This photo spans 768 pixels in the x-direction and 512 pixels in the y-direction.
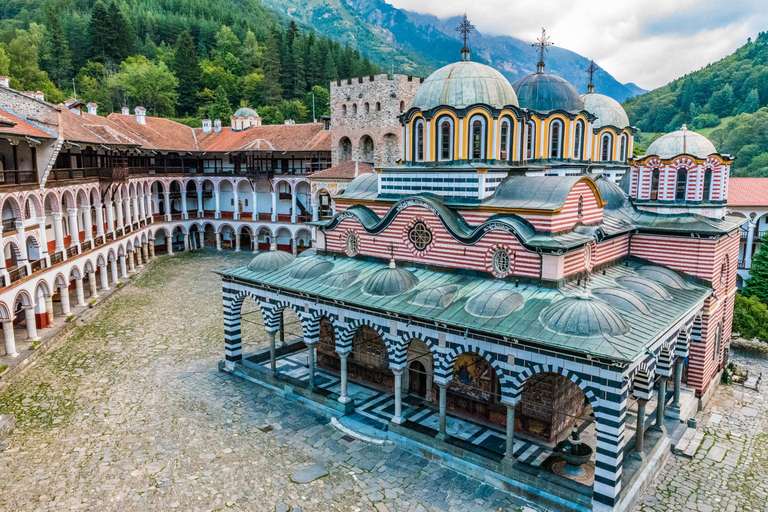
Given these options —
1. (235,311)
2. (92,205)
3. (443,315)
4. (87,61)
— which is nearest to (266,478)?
(443,315)

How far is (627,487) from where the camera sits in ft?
41.3

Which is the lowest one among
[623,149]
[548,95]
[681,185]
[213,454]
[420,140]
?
[213,454]

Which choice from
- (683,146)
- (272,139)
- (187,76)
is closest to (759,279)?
(683,146)

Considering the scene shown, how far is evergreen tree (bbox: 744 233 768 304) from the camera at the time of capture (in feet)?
93.2

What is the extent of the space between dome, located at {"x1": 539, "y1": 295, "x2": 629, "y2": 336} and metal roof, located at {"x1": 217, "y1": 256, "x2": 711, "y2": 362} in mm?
34

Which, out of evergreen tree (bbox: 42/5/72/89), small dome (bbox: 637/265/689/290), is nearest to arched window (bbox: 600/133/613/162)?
small dome (bbox: 637/265/689/290)

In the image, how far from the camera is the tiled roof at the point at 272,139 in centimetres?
4412

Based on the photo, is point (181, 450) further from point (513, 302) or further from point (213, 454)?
point (513, 302)

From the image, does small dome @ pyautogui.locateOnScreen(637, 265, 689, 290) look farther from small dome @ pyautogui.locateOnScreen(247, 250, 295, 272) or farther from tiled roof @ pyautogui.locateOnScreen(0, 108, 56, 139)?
tiled roof @ pyautogui.locateOnScreen(0, 108, 56, 139)

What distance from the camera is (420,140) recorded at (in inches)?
758

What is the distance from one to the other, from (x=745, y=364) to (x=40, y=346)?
2826cm

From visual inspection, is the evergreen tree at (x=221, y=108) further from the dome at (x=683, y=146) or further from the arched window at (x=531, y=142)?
the dome at (x=683, y=146)

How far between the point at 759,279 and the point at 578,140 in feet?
44.8

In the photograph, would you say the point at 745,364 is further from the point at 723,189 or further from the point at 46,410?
the point at 46,410
